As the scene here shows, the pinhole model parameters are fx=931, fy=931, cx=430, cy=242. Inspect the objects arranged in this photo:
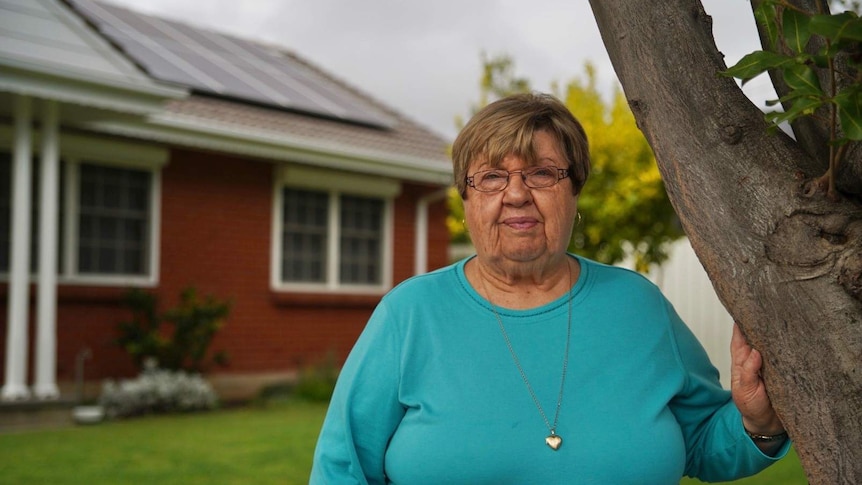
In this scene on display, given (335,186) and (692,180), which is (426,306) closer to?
(692,180)

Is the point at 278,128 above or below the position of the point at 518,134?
above

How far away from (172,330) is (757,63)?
10524 mm

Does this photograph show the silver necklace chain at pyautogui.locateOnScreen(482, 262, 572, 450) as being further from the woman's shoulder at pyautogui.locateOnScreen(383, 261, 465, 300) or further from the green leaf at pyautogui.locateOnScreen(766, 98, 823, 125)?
the green leaf at pyautogui.locateOnScreen(766, 98, 823, 125)

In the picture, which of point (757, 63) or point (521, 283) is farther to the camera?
point (521, 283)

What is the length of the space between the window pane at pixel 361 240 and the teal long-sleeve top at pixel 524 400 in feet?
36.2

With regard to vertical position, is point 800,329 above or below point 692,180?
below

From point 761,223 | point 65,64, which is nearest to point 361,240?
point 65,64

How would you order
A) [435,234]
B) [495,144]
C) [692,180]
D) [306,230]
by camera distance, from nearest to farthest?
1. [692,180]
2. [495,144]
3. [306,230]
4. [435,234]

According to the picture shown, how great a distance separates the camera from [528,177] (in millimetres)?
2330

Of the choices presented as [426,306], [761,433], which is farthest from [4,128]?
[761,433]

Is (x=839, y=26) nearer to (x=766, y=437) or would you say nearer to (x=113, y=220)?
(x=766, y=437)

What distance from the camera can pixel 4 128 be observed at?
9.78 metres

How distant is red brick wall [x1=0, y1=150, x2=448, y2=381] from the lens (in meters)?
10.6

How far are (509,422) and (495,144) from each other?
0.68m
